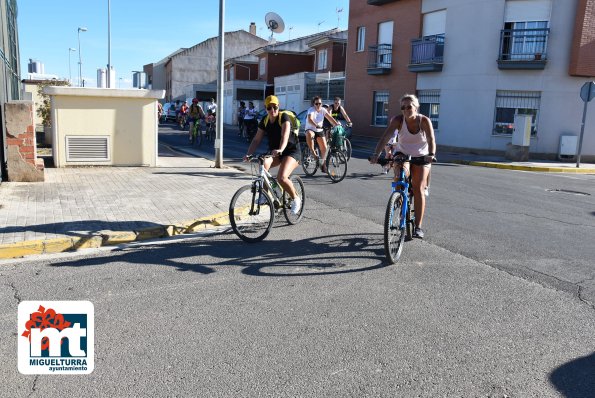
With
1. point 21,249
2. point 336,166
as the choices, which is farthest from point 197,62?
point 21,249

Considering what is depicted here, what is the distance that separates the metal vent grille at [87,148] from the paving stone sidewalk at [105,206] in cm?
32

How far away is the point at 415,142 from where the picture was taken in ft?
20.7

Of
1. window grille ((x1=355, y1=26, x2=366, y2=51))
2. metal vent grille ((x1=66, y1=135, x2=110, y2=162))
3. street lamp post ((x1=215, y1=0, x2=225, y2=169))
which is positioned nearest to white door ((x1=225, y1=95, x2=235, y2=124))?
window grille ((x1=355, y1=26, x2=366, y2=51))

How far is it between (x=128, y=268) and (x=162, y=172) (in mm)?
6674

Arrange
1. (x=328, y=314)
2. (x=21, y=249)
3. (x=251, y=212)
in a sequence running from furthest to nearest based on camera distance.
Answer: (x=251, y=212) < (x=21, y=249) < (x=328, y=314)

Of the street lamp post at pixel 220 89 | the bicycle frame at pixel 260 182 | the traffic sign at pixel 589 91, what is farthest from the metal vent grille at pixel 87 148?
the traffic sign at pixel 589 91

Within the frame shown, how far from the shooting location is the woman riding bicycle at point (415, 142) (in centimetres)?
612

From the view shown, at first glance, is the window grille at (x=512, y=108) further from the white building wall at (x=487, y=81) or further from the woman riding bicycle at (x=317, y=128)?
the woman riding bicycle at (x=317, y=128)

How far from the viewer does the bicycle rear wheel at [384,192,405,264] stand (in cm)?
566

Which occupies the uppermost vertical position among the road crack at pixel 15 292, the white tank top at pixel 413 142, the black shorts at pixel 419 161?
the white tank top at pixel 413 142

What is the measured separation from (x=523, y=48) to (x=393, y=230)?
1833cm

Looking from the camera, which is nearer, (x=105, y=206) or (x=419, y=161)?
(x=419, y=161)

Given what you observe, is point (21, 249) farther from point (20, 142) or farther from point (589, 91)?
point (589, 91)

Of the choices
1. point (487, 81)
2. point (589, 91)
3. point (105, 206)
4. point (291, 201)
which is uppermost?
point (487, 81)
